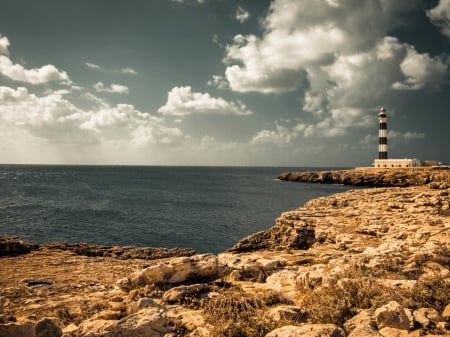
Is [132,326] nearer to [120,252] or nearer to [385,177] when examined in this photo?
[120,252]

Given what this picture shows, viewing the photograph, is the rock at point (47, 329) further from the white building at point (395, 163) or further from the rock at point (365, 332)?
the white building at point (395, 163)

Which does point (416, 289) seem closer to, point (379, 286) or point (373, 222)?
point (379, 286)

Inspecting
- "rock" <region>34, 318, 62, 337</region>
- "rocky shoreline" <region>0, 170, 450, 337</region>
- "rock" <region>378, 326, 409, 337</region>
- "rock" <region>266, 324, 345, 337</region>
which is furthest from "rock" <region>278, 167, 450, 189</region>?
"rock" <region>34, 318, 62, 337</region>

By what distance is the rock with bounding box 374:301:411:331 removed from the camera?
308 inches

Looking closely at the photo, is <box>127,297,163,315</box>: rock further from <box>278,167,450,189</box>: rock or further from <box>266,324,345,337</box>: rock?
<box>278,167,450,189</box>: rock

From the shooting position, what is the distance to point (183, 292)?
11391 mm

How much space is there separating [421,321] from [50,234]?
44756 mm

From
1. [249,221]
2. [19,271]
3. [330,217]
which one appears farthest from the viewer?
[249,221]

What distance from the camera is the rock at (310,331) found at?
7344mm

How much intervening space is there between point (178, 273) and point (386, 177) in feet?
349

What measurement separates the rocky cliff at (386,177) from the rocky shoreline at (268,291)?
6356cm

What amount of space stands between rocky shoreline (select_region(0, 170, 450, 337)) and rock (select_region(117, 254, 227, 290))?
4cm

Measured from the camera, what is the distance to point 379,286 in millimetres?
10133

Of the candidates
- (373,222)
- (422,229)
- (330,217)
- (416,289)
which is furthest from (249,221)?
(416,289)
